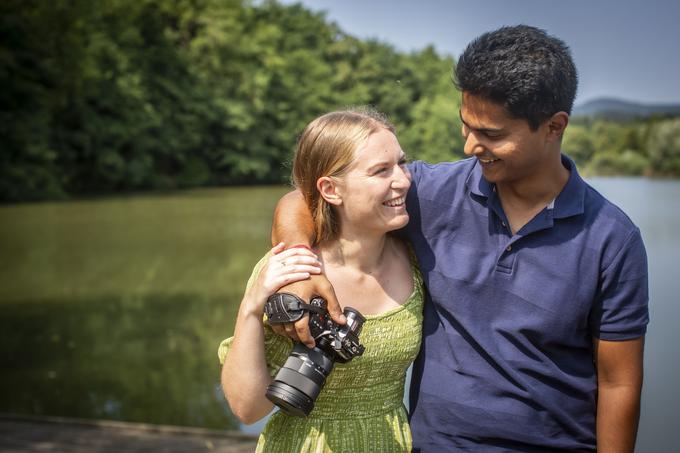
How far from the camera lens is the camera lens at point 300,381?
1.48 m

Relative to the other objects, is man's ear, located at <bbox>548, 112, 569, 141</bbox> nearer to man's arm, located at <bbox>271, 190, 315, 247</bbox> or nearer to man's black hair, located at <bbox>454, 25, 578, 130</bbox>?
man's black hair, located at <bbox>454, 25, 578, 130</bbox>

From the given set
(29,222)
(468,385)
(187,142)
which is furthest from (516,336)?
(187,142)

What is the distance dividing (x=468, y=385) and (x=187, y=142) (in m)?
26.5

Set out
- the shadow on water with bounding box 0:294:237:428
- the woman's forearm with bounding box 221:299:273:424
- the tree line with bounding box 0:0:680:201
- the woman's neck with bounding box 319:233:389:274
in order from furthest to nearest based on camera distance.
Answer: the tree line with bounding box 0:0:680:201 < the shadow on water with bounding box 0:294:237:428 < the woman's neck with bounding box 319:233:389:274 < the woman's forearm with bounding box 221:299:273:424

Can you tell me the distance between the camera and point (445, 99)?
107 ft

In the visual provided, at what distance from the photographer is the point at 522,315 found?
1.59 meters

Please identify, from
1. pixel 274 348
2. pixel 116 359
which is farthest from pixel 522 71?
pixel 116 359

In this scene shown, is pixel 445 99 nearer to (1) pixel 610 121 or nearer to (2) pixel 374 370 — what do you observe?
(1) pixel 610 121

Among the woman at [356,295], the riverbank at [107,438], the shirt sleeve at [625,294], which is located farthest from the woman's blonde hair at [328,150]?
the riverbank at [107,438]

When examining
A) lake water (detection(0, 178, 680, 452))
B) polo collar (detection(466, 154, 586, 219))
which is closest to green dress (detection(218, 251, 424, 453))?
polo collar (detection(466, 154, 586, 219))

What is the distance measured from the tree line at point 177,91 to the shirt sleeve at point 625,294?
1825cm

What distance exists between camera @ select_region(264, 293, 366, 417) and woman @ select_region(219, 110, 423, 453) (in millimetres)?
127

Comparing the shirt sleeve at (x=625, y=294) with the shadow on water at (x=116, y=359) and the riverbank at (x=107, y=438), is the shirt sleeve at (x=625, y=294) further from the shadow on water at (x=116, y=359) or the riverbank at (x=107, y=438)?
the shadow on water at (x=116, y=359)

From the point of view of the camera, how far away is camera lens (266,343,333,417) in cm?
148
